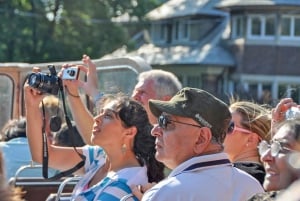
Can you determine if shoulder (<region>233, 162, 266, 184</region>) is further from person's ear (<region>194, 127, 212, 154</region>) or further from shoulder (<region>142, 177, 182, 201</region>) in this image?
shoulder (<region>142, 177, 182, 201</region>)

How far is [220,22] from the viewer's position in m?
41.0

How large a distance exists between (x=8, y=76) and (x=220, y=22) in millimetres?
33530

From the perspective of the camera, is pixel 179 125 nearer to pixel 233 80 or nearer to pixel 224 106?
pixel 224 106

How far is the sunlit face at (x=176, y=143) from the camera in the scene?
4191mm

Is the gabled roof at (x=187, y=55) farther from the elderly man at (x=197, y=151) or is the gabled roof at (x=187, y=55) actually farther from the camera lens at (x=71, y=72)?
the elderly man at (x=197, y=151)

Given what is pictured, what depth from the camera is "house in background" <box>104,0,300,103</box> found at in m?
36.6

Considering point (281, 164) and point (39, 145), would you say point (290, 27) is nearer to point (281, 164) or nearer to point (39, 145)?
point (39, 145)

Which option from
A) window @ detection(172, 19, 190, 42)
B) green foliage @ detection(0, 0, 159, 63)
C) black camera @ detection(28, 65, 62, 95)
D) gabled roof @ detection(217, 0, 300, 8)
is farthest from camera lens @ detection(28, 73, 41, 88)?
window @ detection(172, 19, 190, 42)

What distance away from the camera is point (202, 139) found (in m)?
4.21

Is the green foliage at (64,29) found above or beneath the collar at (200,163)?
beneath

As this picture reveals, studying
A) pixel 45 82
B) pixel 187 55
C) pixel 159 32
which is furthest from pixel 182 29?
pixel 45 82

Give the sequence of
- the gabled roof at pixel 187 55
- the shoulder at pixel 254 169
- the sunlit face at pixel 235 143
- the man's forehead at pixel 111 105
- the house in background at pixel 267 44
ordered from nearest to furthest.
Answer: the shoulder at pixel 254 169 → the man's forehead at pixel 111 105 → the sunlit face at pixel 235 143 → the house in background at pixel 267 44 → the gabled roof at pixel 187 55

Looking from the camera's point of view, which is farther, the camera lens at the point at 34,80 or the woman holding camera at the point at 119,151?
the camera lens at the point at 34,80

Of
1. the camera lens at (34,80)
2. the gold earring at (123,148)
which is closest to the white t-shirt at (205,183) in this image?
the gold earring at (123,148)
